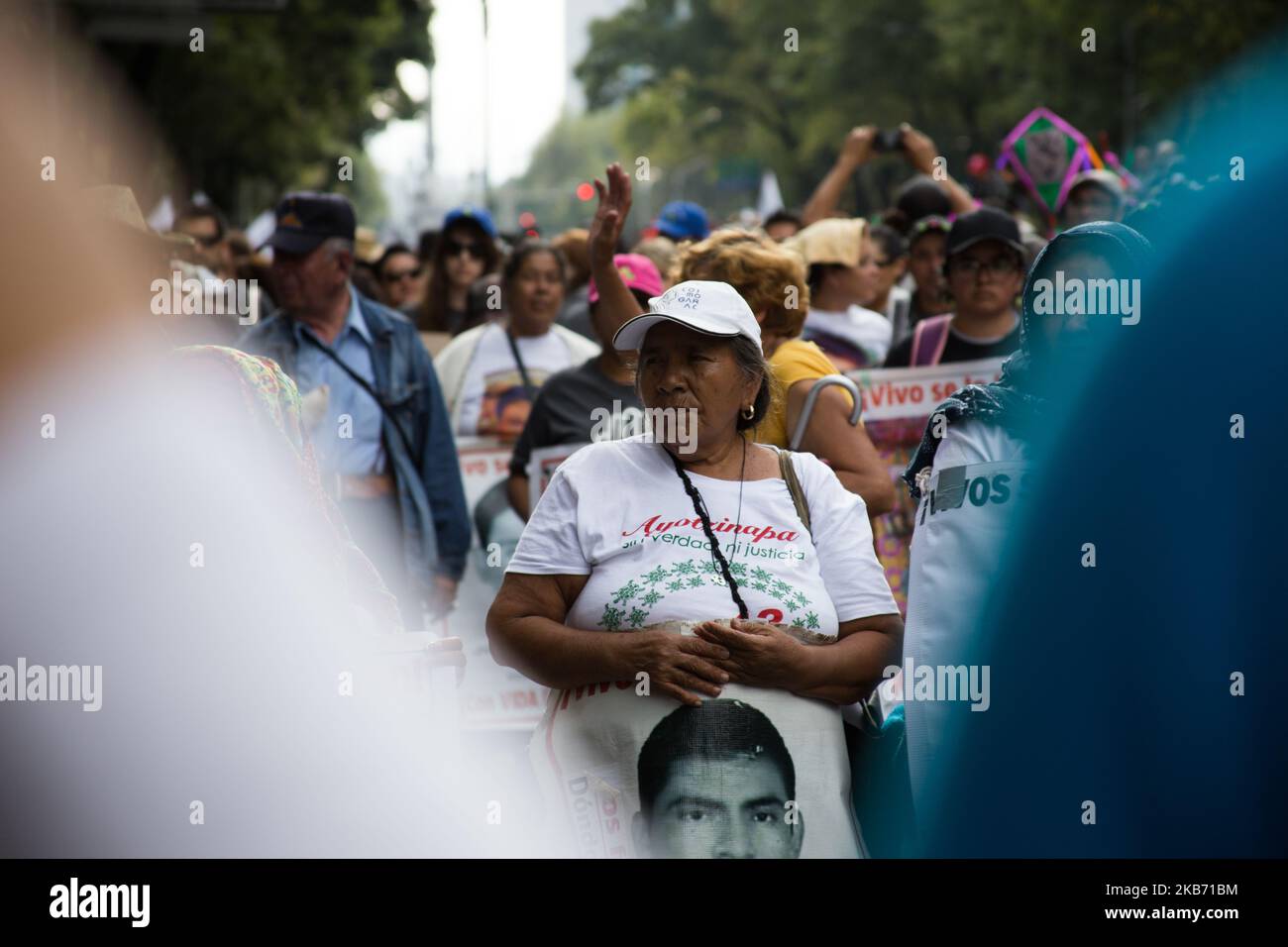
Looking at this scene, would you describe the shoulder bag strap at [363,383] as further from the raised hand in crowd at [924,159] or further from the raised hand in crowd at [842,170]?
the raised hand in crowd at [924,159]

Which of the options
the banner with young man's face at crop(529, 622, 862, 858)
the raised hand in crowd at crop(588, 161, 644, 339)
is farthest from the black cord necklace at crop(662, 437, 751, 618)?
the raised hand in crowd at crop(588, 161, 644, 339)

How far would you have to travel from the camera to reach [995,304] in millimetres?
7398

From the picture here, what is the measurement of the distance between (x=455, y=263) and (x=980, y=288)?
396 centimetres

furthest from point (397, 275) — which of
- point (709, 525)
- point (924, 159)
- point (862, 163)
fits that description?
point (709, 525)

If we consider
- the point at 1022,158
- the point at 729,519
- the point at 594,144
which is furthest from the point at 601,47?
the point at 594,144

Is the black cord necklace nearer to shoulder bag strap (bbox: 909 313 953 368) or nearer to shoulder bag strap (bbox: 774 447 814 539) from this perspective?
shoulder bag strap (bbox: 774 447 814 539)

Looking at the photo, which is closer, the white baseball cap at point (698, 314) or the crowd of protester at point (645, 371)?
the crowd of protester at point (645, 371)

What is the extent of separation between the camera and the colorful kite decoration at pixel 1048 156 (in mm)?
11461

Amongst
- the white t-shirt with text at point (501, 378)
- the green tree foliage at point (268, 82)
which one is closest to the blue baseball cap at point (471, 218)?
the white t-shirt with text at point (501, 378)

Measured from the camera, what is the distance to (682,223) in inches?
413

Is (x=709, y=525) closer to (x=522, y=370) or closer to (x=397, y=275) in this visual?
(x=522, y=370)

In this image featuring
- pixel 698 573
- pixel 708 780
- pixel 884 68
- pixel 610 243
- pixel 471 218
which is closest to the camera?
pixel 708 780

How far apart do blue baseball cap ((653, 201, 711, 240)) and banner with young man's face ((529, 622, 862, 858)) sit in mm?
6379

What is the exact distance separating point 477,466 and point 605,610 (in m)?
4.39
